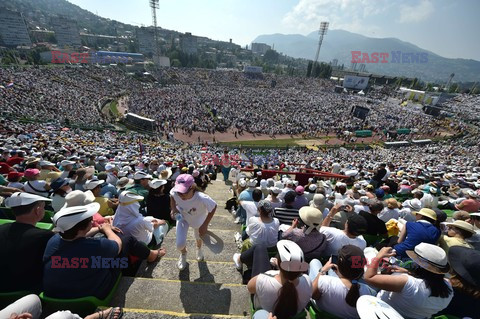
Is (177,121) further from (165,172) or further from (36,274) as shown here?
(36,274)

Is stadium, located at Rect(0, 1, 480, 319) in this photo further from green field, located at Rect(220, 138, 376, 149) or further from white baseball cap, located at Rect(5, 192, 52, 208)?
green field, located at Rect(220, 138, 376, 149)

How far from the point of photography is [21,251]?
113 inches

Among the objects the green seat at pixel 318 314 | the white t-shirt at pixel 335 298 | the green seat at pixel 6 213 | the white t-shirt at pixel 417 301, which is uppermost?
the white t-shirt at pixel 417 301

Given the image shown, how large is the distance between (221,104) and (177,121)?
1432 centimetres

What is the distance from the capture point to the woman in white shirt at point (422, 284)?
2.53m

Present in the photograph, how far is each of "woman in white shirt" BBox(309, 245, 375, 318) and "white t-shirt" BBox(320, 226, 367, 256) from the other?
1033 millimetres

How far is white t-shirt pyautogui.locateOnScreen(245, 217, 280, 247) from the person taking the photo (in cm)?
408

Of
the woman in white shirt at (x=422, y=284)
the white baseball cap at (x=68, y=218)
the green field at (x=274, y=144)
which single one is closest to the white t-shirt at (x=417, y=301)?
the woman in white shirt at (x=422, y=284)

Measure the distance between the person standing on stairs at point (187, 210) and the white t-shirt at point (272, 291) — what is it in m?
1.98

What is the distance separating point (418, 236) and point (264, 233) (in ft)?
8.93

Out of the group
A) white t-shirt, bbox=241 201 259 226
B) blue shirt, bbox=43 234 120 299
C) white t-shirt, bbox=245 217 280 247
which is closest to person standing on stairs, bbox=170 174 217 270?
white t-shirt, bbox=245 217 280 247

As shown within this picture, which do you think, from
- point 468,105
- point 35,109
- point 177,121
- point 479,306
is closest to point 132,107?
point 177,121

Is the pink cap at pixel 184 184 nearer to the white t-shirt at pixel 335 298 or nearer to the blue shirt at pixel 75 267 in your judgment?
the blue shirt at pixel 75 267

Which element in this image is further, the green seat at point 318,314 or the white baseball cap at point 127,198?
the white baseball cap at point 127,198
